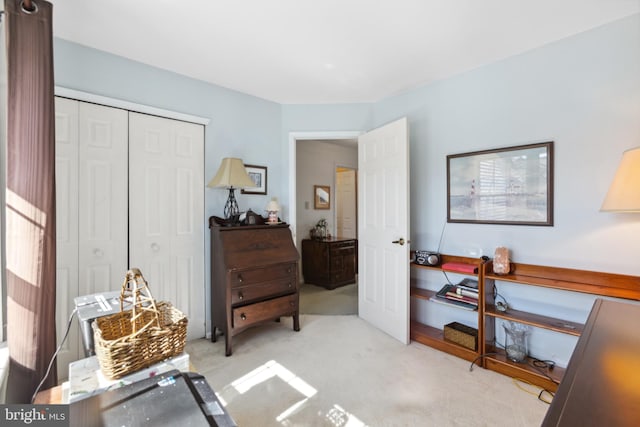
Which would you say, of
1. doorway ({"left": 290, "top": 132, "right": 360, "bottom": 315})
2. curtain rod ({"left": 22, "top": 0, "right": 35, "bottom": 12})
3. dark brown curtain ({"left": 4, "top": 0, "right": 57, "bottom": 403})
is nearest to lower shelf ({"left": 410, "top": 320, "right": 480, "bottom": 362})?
doorway ({"left": 290, "top": 132, "right": 360, "bottom": 315})

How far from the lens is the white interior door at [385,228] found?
2.73m

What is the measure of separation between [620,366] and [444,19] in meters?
2.00

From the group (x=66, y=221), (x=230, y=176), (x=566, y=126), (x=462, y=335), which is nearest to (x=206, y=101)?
(x=230, y=176)

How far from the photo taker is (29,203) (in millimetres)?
1544

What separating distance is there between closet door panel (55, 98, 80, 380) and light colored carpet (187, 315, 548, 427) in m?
0.93

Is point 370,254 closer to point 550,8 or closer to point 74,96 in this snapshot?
point 550,8

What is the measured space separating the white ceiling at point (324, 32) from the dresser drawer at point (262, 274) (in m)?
1.76

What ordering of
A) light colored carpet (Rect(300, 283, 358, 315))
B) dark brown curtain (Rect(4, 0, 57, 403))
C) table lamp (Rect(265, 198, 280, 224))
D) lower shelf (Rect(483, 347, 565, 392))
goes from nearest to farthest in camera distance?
dark brown curtain (Rect(4, 0, 57, 403)), lower shelf (Rect(483, 347, 565, 392)), table lamp (Rect(265, 198, 280, 224)), light colored carpet (Rect(300, 283, 358, 315))

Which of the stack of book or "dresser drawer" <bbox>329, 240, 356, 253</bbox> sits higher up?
"dresser drawer" <bbox>329, 240, 356, 253</bbox>

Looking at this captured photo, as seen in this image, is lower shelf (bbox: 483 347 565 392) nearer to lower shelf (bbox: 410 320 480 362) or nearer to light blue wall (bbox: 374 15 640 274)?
lower shelf (bbox: 410 320 480 362)

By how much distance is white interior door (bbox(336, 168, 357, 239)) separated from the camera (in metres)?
5.85

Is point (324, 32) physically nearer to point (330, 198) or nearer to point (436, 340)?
point (436, 340)

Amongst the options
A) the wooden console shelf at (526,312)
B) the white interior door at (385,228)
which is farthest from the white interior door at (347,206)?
the wooden console shelf at (526,312)

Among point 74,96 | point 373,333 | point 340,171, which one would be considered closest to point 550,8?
point 373,333
